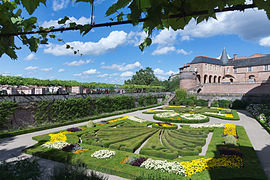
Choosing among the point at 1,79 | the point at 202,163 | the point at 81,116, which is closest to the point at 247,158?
the point at 202,163

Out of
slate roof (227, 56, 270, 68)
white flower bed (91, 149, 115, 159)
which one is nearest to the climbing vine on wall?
white flower bed (91, 149, 115, 159)

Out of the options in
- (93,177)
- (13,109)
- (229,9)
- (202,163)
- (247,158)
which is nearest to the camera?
(229,9)

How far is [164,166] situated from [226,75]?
2006 inches

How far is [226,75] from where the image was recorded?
50.0 meters

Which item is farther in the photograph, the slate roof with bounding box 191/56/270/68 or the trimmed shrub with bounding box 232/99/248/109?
the slate roof with bounding box 191/56/270/68

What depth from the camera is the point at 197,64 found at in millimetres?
48188

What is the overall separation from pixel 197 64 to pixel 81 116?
3910 cm

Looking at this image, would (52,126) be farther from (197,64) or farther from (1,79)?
(197,64)

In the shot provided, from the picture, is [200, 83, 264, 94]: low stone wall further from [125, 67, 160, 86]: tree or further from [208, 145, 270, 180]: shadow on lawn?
[208, 145, 270, 180]: shadow on lawn

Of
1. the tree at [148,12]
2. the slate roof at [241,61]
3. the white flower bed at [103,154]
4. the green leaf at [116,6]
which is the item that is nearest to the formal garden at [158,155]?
the white flower bed at [103,154]

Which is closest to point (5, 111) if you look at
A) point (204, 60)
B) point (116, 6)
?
point (116, 6)

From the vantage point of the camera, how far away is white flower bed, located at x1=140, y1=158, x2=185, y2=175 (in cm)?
671

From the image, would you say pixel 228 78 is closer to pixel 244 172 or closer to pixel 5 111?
pixel 244 172

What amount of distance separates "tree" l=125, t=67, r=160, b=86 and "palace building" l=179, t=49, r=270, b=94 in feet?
68.3
